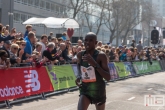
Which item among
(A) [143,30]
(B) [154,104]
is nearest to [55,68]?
(B) [154,104]

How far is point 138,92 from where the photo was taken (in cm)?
1516

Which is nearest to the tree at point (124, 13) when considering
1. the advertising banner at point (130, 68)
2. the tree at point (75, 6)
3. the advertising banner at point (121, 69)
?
the tree at point (75, 6)

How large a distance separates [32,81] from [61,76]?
220 centimetres

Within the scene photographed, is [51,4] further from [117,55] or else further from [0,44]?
[0,44]

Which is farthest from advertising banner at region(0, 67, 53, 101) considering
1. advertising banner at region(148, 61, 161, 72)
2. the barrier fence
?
advertising banner at region(148, 61, 161, 72)

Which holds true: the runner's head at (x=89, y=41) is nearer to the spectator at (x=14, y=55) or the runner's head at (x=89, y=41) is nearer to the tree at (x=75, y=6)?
the spectator at (x=14, y=55)

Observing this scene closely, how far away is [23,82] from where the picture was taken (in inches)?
469

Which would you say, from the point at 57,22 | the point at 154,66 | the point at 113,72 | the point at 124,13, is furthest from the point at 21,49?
the point at 124,13

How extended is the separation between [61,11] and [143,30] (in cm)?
5669

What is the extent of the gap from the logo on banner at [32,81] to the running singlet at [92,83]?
585 cm

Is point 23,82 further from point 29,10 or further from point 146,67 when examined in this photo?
point 29,10

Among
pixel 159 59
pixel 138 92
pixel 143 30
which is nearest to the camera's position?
pixel 138 92

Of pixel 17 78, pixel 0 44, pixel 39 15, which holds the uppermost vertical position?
pixel 39 15

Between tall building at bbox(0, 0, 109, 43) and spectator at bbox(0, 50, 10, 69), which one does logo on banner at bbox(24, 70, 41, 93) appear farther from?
tall building at bbox(0, 0, 109, 43)
